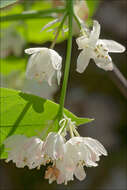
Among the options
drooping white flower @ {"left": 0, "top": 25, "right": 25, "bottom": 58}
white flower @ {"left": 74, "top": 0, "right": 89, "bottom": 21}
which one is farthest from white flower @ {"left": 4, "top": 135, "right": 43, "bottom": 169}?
drooping white flower @ {"left": 0, "top": 25, "right": 25, "bottom": 58}

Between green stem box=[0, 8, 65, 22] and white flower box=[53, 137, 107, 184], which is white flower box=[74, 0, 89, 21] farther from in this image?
white flower box=[53, 137, 107, 184]

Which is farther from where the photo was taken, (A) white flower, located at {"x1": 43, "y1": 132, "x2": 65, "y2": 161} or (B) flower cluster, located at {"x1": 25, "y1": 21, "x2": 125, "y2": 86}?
(B) flower cluster, located at {"x1": 25, "y1": 21, "x2": 125, "y2": 86}

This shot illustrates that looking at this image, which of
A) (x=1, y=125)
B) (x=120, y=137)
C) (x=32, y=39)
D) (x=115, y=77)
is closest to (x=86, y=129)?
(x=120, y=137)

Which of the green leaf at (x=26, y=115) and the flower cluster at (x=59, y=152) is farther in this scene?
the green leaf at (x=26, y=115)

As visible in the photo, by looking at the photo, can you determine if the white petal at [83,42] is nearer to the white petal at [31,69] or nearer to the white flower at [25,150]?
the white petal at [31,69]

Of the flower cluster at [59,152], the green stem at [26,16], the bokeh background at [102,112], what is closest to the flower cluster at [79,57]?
the flower cluster at [59,152]

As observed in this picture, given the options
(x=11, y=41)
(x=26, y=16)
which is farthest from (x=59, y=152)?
(x=11, y=41)

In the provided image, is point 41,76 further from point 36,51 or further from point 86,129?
point 86,129
